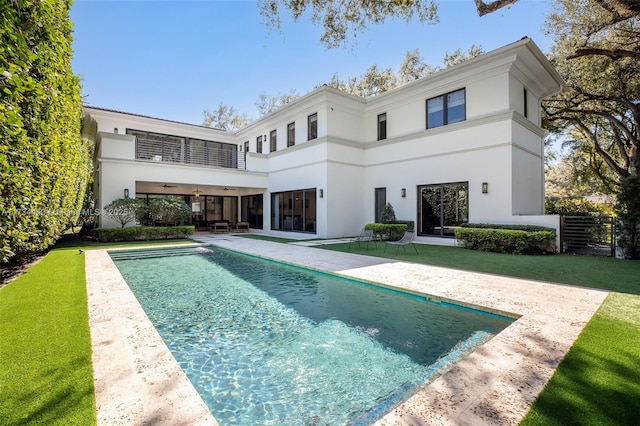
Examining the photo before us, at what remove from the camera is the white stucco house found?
A: 11414 mm

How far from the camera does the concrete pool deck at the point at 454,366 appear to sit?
224 cm

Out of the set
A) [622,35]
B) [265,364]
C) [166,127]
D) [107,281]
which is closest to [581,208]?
[622,35]

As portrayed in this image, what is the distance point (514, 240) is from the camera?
9.85 metres

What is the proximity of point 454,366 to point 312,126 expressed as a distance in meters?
14.0

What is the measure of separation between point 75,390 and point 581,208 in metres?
19.9

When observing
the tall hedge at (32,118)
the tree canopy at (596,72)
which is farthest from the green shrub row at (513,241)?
the tall hedge at (32,118)

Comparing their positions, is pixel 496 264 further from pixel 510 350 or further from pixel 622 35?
pixel 622 35

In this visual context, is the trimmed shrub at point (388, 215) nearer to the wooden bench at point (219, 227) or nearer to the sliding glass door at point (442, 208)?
the sliding glass door at point (442, 208)

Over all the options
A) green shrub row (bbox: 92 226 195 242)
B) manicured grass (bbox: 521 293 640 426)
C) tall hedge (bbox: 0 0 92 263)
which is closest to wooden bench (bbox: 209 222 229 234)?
green shrub row (bbox: 92 226 195 242)

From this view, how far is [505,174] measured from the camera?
1106cm

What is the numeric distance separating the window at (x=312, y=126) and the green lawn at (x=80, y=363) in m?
11.7

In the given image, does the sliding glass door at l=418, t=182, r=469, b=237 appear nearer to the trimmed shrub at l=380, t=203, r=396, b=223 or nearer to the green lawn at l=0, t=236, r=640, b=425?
the trimmed shrub at l=380, t=203, r=396, b=223

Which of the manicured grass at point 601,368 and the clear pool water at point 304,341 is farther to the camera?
the clear pool water at point 304,341

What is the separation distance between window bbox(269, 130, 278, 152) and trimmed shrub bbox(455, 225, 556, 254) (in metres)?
11.8
